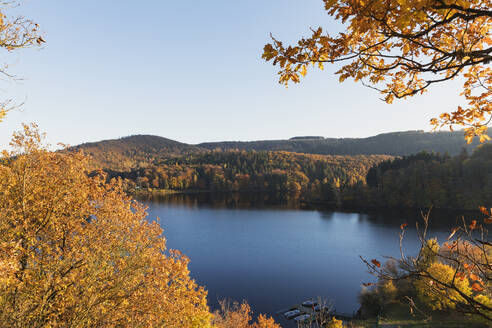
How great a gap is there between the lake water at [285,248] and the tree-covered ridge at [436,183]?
6.71 meters

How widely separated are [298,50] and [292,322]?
22.6 m

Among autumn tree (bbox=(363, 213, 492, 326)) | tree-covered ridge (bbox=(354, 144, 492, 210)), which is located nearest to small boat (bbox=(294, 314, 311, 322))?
autumn tree (bbox=(363, 213, 492, 326))

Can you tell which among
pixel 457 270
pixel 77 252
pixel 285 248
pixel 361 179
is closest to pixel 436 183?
pixel 361 179

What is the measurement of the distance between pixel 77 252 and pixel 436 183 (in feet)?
231

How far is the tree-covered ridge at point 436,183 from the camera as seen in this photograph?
55.7 m

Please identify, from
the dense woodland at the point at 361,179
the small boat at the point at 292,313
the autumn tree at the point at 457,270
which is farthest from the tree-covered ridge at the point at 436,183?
the autumn tree at the point at 457,270

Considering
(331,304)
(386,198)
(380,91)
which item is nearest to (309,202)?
(386,198)

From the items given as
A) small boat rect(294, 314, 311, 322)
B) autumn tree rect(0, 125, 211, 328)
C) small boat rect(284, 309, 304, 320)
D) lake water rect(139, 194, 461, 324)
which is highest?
autumn tree rect(0, 125, 211, 328)

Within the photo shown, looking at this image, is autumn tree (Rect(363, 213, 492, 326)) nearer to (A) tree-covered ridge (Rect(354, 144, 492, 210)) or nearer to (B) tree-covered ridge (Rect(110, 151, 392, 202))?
(A) tree-covered ridge (Rect(354, 144, 492, 210))

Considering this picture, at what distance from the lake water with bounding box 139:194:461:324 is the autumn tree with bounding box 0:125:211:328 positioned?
16.4m

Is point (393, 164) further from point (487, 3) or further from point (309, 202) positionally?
point (487, 3)

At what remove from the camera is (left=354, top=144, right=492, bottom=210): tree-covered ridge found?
5569 cm

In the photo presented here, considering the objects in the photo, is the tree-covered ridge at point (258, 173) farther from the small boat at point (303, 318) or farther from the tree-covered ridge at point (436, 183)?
the small boat at point (303, 318)

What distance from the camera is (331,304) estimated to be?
23.7m
